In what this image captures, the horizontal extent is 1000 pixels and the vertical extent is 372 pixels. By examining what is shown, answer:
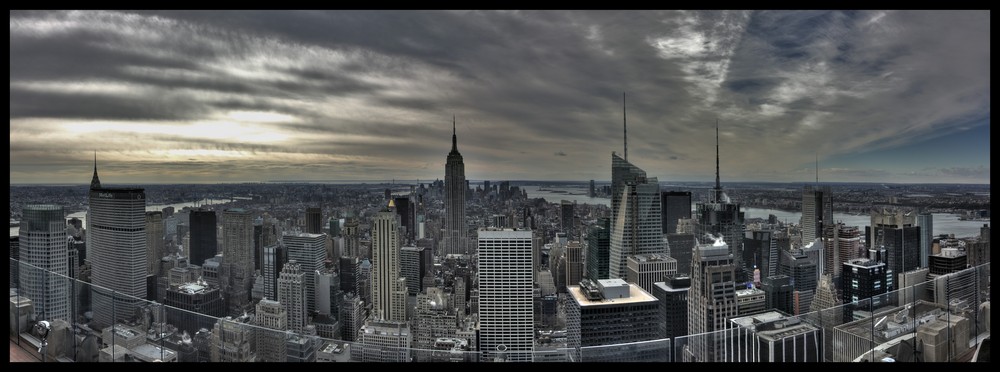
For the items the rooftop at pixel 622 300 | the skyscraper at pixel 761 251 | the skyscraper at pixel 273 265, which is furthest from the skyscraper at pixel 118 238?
the skyscraper at pixel 761 251

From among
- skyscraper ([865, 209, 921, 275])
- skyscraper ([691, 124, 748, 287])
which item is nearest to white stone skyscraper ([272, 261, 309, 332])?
skyscraper ([691, 124, 748, 287])

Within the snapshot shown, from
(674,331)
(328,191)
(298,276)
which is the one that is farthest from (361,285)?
(674,331)

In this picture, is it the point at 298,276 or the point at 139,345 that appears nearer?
the point at 139,345

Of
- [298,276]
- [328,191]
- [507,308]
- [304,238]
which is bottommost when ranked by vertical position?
[507,308]

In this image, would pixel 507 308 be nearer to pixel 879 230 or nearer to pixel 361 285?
pixel 361 285

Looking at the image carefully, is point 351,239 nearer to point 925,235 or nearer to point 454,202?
point 454,202

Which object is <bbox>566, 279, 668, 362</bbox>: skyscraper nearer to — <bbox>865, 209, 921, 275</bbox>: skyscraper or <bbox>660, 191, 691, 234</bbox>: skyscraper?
<bbox>660, 191, 691, 234</bbox>: skyscraper
